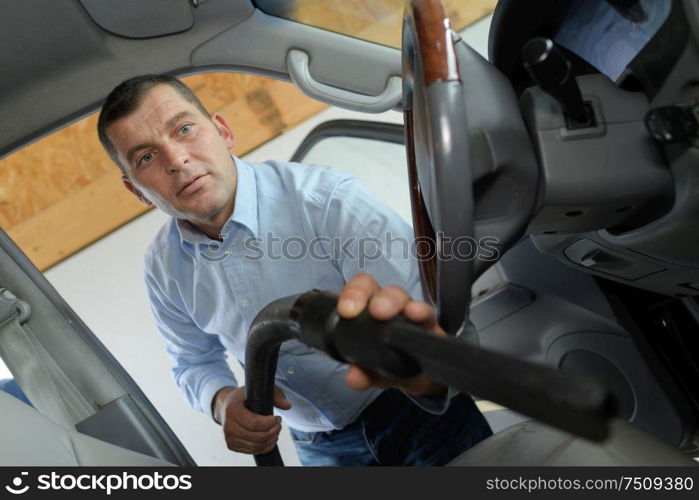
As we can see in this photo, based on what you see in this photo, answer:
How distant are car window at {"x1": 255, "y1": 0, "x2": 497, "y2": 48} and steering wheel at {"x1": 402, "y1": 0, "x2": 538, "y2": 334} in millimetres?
694

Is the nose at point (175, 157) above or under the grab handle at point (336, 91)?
above

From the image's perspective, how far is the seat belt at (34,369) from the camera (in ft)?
3.51

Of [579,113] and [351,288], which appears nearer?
[351,288]

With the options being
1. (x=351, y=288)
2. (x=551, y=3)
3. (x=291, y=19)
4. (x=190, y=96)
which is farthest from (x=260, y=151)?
(x=351, y=288)

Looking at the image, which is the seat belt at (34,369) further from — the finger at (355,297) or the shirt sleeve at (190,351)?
the finger at (355,297)

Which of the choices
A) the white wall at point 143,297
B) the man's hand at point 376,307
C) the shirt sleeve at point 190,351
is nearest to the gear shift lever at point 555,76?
the man's hand at point 376,307

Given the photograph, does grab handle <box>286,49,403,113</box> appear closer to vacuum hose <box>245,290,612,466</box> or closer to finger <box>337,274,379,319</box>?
vacuum hose <box>245,290,612,466</box>

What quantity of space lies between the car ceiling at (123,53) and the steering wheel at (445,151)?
2.49 feet

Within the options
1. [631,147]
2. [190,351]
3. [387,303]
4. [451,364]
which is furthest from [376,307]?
[190,351]

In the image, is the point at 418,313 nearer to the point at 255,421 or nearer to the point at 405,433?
the point at 255,421

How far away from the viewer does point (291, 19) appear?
5.00ft

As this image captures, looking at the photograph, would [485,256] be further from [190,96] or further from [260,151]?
[260,151]

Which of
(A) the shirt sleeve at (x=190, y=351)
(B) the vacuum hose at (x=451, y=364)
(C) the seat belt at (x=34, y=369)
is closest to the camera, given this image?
(B) the vacuum hose at (x=451, y=364)
